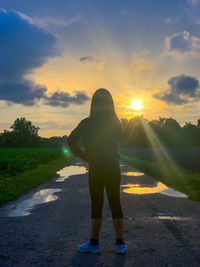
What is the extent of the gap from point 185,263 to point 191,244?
86 centimetres

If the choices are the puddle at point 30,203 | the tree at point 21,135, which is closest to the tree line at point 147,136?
the tree at point 21,135

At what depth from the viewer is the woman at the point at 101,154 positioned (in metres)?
4.21

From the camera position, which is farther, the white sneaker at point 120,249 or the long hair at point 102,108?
the long hair at point 102,108

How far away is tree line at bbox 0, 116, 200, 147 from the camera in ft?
357

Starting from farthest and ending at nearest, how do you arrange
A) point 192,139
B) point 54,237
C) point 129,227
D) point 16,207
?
point 192,139 → point 16,207 → point 129,227 → point 54,237

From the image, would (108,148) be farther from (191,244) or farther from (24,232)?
(24,232)

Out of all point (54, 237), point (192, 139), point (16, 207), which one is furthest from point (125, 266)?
point (192, 139)

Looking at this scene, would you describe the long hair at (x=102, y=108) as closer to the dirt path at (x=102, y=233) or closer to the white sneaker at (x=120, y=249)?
the white sneaker at (x=120, y=249)

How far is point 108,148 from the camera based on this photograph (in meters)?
4.23

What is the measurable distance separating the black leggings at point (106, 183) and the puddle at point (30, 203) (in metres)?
3.17

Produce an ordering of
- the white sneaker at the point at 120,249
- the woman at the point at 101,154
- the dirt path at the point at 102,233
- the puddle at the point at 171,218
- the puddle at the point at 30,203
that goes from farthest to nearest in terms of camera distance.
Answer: the puddle at the point at 30,203
the puddle at the point at 171,218
the woman at the point at 101,154
the white sneaker at the point at 120,249
the dirt path at the point at 102,233

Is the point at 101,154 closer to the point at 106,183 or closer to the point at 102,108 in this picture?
the point at 106,183

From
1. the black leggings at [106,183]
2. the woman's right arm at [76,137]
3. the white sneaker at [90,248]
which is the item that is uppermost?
the woman's right arm at [76,137]

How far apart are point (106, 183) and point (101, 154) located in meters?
0.40
